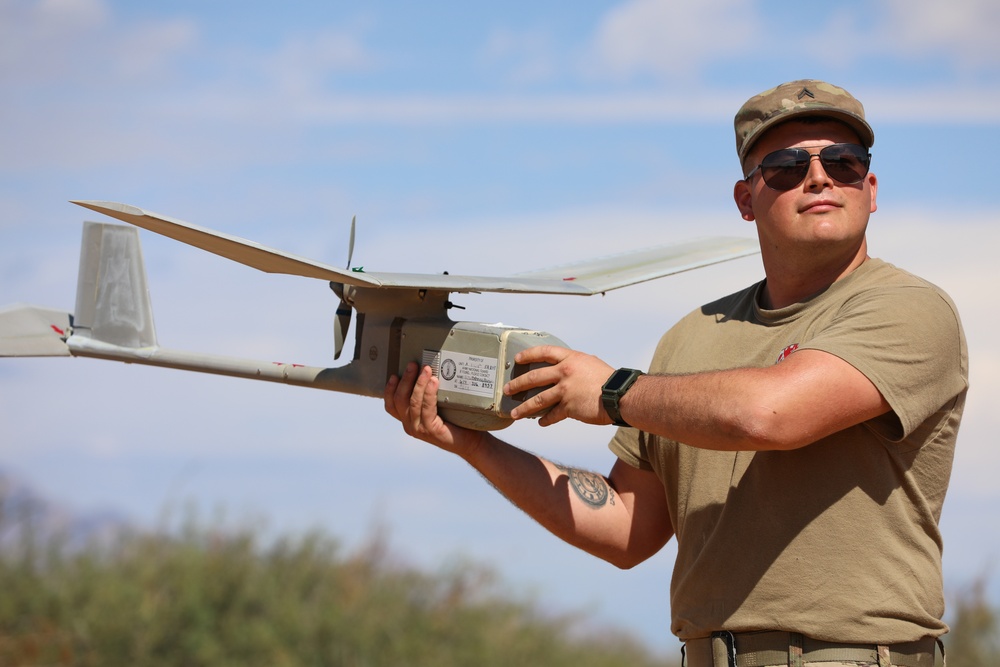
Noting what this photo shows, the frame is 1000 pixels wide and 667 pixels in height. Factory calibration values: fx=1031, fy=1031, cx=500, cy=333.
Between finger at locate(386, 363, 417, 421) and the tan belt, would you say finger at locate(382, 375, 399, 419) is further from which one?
the tan belt

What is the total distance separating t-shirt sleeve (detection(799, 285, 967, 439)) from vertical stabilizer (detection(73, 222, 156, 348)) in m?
3.35

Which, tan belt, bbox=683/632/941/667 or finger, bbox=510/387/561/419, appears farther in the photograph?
finger, bbox=510/387/561/419

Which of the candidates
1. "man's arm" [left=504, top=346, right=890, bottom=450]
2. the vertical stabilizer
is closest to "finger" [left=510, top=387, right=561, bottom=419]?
"man's arm" [left=504, top=346, right=890, bottom=450]

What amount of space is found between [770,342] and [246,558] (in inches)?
678

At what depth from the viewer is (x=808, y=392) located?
10.2 feet

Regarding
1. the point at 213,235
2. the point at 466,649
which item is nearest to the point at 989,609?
the point at 466,649

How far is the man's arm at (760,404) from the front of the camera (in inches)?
122

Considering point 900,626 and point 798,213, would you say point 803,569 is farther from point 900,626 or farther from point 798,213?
point 798,213

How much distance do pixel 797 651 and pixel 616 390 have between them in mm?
1029

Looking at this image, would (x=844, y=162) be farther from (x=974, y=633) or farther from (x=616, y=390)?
(x=974, y=633)

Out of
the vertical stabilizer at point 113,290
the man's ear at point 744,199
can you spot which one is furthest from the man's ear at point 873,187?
the vertical stabilizer at point 113,290

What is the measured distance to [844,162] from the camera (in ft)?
12.3

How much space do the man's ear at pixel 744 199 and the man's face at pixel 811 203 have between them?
155 millimetres

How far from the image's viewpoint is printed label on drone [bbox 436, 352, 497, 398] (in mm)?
3834
